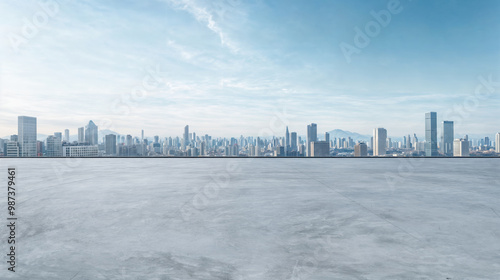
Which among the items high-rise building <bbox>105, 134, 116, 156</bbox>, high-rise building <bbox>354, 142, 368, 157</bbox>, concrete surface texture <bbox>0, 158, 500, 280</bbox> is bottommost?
concrete surface texture <bbox>0, 158, 500, 280</bbox>

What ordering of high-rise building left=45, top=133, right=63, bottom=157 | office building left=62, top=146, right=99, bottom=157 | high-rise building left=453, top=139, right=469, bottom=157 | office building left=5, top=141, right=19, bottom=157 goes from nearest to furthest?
high-rise building left=453, top=139, right=469, bottom=157 < office building left=62, top=146, right=99, bottom=157 < office building left=5, top=141, right=19, bottom=157 < high-rise building left=45, top=133, right=63, bottom=157

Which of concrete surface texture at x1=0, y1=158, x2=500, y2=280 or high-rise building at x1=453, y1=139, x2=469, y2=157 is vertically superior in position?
high-rise building at x1=453, y1=139, x2=469, y2=157

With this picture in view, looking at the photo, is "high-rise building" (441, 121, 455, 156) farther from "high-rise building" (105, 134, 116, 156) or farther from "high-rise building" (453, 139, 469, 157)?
"high-rise building" (105, 134, 116, 156)

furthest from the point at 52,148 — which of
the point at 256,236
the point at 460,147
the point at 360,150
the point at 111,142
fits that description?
the point at 460,147

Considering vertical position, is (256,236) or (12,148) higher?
(12,148)

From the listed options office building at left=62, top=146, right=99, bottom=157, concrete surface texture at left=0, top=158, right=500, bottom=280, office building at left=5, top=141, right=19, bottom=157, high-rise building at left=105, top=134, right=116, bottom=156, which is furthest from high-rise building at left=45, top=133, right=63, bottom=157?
concrete surface texture at left=0, top=158, right=500, bottom=280

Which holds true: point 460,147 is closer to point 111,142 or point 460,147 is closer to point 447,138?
point 447,138

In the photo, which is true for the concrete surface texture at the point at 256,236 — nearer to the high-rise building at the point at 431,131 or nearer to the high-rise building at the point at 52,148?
the high-rise building at the point at 431,131

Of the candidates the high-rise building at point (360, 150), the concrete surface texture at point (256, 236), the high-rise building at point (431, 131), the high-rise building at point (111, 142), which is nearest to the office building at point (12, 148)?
the high-rise building at point (111, 142)
